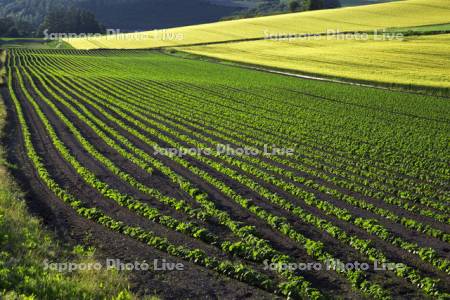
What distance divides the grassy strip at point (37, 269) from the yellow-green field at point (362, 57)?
4369cm

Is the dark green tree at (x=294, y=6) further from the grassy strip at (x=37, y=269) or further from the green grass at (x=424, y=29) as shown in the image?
the grassy strip at (x=37, y=269)

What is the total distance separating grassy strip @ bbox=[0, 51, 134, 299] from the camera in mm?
10180

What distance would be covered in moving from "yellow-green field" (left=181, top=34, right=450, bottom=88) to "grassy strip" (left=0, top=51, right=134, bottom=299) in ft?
143

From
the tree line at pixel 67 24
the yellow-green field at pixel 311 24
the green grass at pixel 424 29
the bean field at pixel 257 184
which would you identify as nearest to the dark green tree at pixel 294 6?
the yellow-green field at pixel 311 24

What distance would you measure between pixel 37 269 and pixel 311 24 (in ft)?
350

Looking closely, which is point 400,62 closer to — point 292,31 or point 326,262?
point 292,31

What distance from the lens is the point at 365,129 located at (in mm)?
31188

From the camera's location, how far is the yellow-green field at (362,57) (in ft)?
A: 181

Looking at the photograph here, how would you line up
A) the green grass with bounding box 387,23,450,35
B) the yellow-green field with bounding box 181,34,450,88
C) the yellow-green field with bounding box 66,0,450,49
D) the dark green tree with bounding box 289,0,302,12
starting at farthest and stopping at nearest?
1. the dark green tree with bounding box 289,0,302,12
2. the yellow-green field with bounding box 66,0,450,49
3. the green grass with bounding box 387,23,450,35
4. the yellow-green field with bounding box 181,34,450,88

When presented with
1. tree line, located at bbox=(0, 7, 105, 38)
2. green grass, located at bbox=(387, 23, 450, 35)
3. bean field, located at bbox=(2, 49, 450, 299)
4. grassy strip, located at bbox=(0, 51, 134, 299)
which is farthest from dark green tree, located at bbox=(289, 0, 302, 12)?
grassy strip, located at bbox=(0, 51, 134, 299)

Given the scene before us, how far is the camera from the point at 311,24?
110 m

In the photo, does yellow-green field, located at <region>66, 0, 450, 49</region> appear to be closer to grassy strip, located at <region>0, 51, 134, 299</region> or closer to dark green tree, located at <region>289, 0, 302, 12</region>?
dark green tree, located at <region>289, 0, 302, 12</region>

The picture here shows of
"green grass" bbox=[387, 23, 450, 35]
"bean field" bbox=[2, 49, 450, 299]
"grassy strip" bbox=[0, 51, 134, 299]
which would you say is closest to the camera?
"grassy strip" bbox=[0, 51, 134, 299]

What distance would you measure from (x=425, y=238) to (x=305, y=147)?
38.5ft
